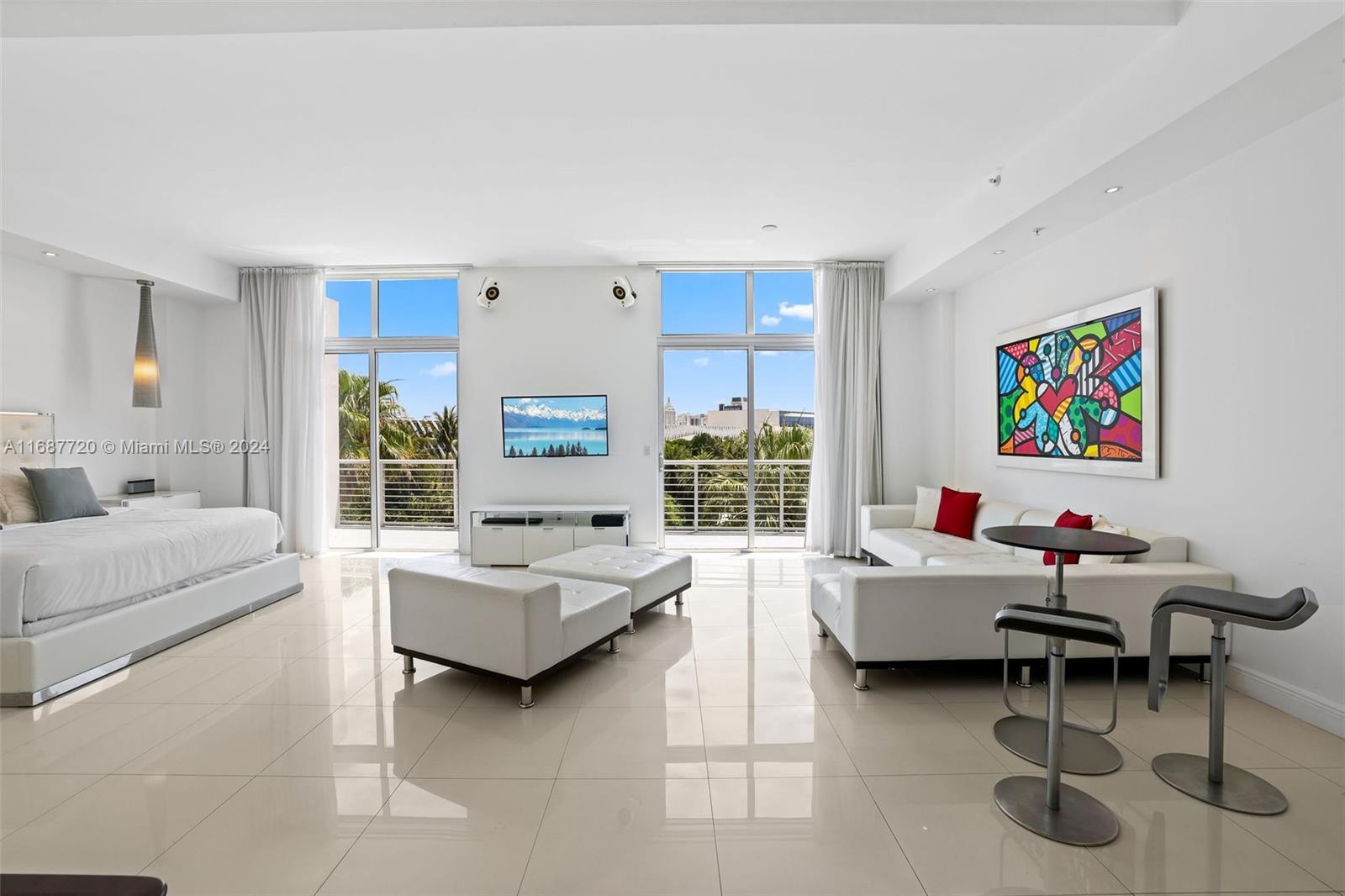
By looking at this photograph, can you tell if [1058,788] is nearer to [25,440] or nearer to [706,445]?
[706,445]

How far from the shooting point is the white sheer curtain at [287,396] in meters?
6.36

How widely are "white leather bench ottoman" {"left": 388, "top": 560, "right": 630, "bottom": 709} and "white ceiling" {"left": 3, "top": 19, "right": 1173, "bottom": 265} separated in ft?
8.11

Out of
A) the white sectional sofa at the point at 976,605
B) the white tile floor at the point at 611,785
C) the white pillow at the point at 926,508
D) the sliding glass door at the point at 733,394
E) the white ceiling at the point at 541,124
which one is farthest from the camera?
the sliding glass door at the point at 733,394

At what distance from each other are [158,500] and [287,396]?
1.44 m

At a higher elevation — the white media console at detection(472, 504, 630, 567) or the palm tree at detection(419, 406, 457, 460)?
the palm tree at detection(419, 406, 457, 460)

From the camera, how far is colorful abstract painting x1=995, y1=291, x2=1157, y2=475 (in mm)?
3650

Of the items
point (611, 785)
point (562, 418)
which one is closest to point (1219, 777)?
A: point (611, 785)

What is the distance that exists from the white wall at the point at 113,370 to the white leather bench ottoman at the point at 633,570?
442 cm

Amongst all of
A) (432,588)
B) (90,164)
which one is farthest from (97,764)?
(90,164)

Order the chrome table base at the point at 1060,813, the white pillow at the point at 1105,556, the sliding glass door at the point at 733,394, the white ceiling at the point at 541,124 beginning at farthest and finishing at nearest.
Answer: the sliding glass door at the point at 733,394, the white pillow at the point at 1105,556, the white ceiling at the point at 541,124, the chrome table base at the point at 1060,813

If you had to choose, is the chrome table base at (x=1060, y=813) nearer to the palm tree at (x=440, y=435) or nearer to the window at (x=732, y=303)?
the window at (x=732, y=303)

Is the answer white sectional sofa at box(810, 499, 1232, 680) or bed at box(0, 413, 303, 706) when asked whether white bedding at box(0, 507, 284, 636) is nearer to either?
bed at box(0, 413, 303, 706)

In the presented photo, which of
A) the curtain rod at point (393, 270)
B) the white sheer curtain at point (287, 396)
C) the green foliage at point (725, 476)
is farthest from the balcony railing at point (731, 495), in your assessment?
the white sheer curtain at point (287, 396)


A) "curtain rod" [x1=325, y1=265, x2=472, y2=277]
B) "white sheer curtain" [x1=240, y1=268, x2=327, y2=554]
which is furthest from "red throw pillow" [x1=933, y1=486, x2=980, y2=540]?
"white sheer curtain" [x1=240, y1=268, x2=327, y2=554]
